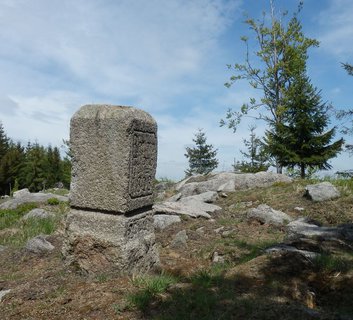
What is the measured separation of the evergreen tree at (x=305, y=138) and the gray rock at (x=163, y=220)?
35.2ft

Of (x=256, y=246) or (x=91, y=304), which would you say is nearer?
(x=91, y=304)

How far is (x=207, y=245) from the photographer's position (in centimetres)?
670

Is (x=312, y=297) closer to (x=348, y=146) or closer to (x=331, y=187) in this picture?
(x=331, y=187)

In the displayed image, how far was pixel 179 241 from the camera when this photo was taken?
6.72m

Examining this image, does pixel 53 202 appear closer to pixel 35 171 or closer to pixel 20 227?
pixel 20 227

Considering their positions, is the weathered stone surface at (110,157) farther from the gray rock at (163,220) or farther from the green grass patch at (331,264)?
the gray rock at (163,220)

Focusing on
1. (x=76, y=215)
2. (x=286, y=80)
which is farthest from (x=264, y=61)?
(x=76, y=215)

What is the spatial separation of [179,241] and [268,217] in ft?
8.90

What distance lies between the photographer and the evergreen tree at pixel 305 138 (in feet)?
57.6

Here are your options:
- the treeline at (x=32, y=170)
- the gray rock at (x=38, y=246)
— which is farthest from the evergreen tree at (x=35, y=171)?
the gray rock at (x=38, y=246)

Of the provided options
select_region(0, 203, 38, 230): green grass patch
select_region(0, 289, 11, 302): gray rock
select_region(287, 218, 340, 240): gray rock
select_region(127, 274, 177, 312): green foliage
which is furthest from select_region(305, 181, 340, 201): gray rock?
select_region(0, 203, 38, 230): green grass patch

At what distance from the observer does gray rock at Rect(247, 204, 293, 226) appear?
8359 millimetres

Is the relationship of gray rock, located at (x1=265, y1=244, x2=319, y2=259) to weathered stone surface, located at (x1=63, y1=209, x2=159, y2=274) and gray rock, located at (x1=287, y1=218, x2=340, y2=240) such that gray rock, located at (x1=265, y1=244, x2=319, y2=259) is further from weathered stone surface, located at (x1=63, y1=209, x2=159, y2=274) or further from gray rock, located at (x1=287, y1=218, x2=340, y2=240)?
weathered stone surface, located at (x1=63, y1=209, x2=159, y2=274)

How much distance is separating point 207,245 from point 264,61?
24.8m
